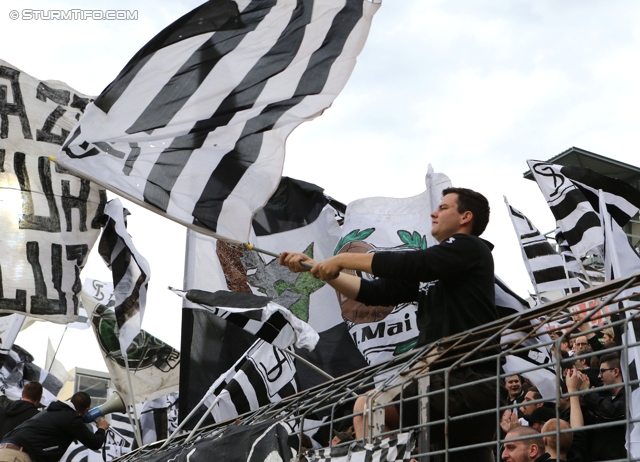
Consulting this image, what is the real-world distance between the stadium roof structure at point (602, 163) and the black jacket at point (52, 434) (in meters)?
24.1

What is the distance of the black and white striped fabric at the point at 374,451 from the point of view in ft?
12.4

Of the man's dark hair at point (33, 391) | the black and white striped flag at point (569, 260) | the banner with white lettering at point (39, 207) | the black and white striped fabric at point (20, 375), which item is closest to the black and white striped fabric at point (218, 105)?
the banner with white lettering at point (39, 207)

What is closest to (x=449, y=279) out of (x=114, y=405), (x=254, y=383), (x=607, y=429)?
(x=607, y=429)

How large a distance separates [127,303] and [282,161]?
12.0ft

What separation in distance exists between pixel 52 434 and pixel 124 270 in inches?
82.8

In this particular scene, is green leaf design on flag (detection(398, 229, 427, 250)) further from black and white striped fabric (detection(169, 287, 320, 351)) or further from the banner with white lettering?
the banner with white lettering

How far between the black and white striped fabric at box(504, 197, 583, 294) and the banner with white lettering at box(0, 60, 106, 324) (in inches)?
247

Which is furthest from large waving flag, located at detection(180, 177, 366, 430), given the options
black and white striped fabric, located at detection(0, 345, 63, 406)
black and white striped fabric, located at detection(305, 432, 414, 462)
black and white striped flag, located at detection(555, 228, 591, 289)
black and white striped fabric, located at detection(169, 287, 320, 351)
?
black and white striped fabric, located at detection(305, 432, 414, 462)

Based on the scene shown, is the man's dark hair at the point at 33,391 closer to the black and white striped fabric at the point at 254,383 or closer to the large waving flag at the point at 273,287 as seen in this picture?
the large waving flag at the point at 273,287

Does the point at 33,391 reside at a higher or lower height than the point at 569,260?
lower

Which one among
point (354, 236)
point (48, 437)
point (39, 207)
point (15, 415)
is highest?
point (354, 236)

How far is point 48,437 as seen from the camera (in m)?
9.54

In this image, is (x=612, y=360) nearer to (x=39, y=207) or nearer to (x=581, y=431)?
(x=581, y=431)

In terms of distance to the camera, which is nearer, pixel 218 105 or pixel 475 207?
pixel 475 207
